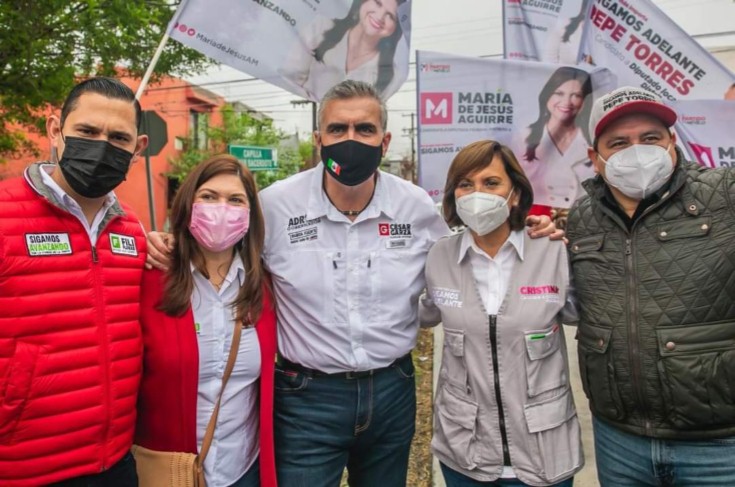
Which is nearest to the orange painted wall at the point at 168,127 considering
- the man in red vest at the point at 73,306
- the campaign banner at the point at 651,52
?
the campaign banner at the point at 651,52

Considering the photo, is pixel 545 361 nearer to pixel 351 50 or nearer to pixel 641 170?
pixel 641 170

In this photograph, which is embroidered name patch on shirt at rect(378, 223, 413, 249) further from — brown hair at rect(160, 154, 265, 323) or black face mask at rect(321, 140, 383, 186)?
brown hair at rect(160, 154, 265, 323)

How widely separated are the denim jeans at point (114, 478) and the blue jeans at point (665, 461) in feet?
6.11

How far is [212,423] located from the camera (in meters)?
2.24

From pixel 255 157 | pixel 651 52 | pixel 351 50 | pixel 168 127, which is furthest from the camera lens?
pixel 168 127

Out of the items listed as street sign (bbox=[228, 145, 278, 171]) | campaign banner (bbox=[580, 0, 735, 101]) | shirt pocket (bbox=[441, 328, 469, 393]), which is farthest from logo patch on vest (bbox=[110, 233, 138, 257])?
street sign (bbox=[228, 145, 278, 171])

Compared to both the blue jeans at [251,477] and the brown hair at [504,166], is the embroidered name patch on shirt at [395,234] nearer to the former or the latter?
the brown hair at [504,166]

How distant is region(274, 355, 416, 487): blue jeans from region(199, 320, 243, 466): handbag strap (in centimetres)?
34

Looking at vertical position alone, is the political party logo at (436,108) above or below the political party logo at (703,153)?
above

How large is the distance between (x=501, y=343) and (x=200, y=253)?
135 cm

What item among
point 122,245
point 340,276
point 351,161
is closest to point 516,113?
point 351,161

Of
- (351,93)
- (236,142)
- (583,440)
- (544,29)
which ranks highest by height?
(236,142)

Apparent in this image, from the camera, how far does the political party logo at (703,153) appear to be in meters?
4.00

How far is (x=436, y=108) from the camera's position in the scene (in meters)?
3.80
